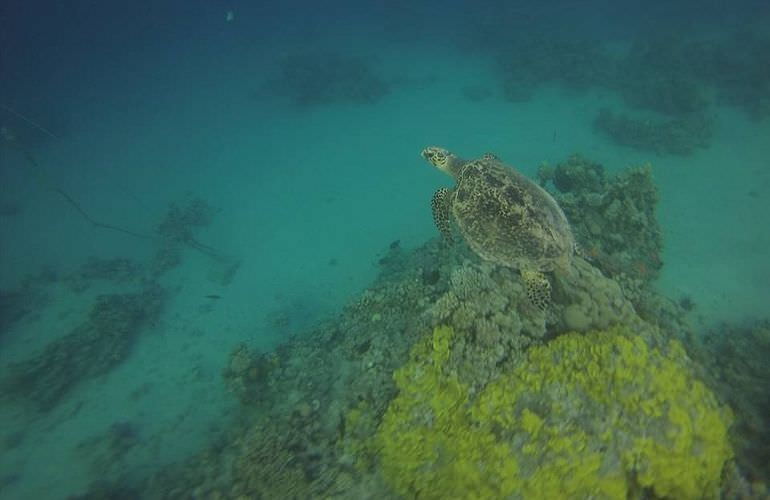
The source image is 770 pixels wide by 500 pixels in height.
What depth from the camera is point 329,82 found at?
77.2ft

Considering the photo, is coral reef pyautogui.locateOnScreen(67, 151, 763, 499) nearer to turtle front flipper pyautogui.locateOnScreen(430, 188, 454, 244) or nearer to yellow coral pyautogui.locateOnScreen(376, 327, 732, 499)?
yellow coral pyautogui.locateOnScreen(376, 327, 732, 499)

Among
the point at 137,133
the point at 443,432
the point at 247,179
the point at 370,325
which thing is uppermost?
the point at 137,133

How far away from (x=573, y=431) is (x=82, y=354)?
39.7ft

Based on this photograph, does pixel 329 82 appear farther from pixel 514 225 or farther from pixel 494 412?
pixel 494 412

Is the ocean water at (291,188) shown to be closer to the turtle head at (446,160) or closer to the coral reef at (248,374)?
the coral reef at (248,374)

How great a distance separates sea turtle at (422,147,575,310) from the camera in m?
4.50

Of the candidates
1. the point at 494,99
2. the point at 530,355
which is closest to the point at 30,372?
the point at 530,355

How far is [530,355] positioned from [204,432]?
7.06 meters

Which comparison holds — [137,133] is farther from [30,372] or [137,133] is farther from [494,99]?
[494,99]

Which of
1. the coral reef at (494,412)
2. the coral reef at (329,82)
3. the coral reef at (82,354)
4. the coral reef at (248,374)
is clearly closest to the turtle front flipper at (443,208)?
the coral reef at (494,412)

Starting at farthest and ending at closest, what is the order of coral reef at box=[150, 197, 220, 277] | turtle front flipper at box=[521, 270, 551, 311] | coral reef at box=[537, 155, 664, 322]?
coral reef at box=[150, 197, 220, 277]
coral reef at box=[537, 155, 664, 322]
turtle front flipper at box=[521, 270, 551, 311]

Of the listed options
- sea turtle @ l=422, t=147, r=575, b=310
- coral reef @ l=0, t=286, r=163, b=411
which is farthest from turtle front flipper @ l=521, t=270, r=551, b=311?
coral reef @ l=0, t=286, r=163, b=411

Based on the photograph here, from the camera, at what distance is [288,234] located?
12.9m

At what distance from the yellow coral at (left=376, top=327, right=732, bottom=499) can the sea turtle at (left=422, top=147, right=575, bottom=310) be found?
1.07 metres
